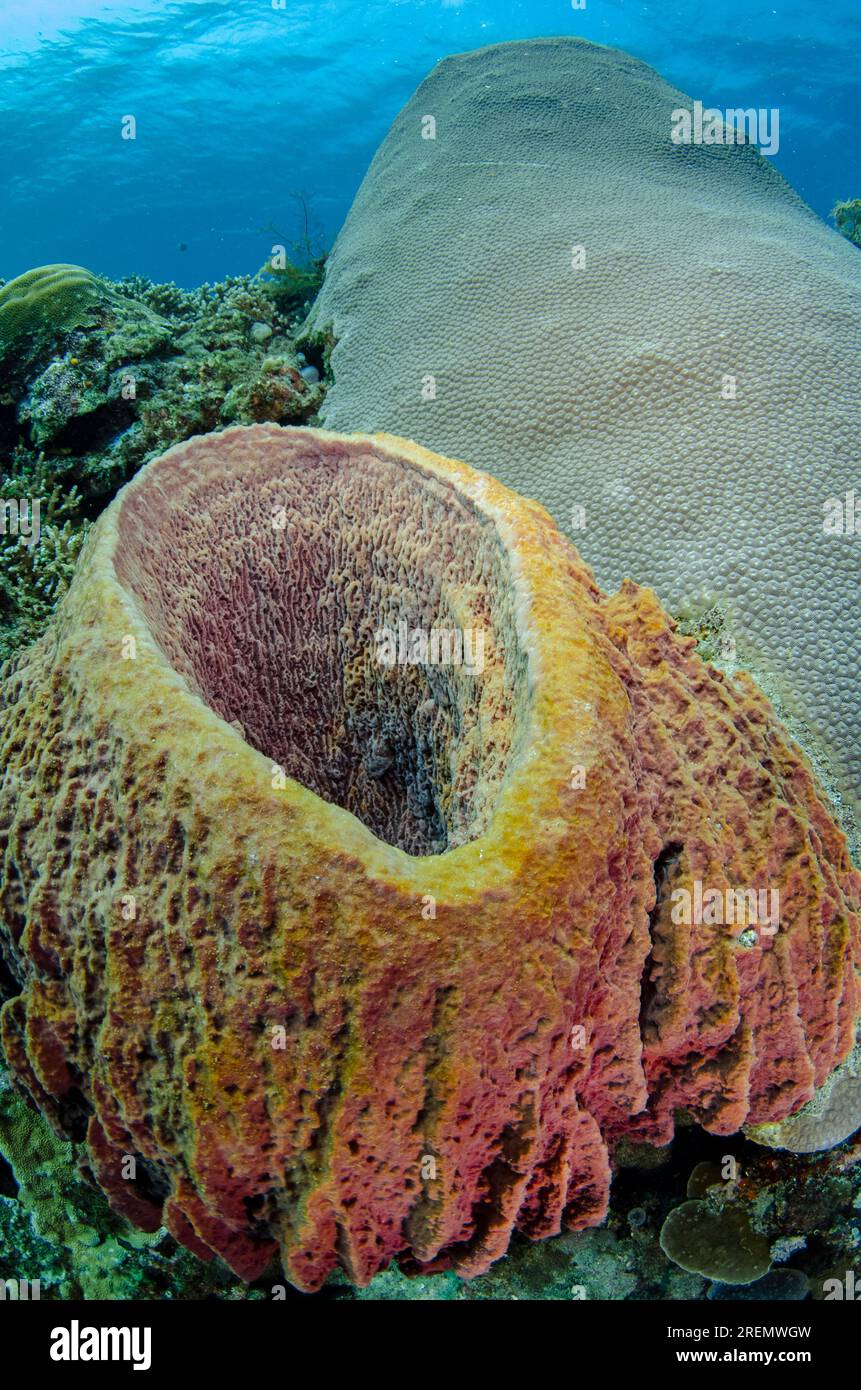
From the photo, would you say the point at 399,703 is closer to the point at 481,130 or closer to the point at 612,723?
the point at 612,723

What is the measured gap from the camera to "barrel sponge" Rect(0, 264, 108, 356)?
194 inches

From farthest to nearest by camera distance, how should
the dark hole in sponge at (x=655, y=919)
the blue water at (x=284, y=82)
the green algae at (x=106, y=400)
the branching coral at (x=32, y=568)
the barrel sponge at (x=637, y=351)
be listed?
the blue water at (x=284, y=82) < the green algae at (x=106, y=400) < the branching coral at (x=32, y=568) < the barrel sponge at (x=637, y=351) < the dark hole in sponge at (x=655, y=919)

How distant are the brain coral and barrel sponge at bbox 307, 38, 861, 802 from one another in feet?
5.03

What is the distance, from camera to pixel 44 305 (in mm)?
4992

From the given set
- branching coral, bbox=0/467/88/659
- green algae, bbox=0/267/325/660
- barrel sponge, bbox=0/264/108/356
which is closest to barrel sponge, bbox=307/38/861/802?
green algae, bbox=0/267/325/660

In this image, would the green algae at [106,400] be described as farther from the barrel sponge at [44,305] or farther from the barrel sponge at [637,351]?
the barrel sponge at [637,351]

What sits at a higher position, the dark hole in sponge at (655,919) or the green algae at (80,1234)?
the dark hole in sponge at (655,919)

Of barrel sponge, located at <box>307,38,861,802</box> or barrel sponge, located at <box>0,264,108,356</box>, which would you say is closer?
barrel sponge, located at <box>307,38,861,802</box>

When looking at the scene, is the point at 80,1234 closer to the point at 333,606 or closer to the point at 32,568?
the point at 333,606

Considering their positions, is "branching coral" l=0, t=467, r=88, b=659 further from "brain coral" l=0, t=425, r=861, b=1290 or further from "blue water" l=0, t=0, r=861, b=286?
"blue water" l=0, t=0, r=861, b=286

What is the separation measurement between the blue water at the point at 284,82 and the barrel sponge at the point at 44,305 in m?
27.5

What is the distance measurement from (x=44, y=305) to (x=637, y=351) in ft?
13.6

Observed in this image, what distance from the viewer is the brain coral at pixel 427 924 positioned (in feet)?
3.98

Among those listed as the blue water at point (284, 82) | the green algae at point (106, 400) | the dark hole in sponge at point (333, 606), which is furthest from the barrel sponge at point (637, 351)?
the blue water at point (284, 82)
